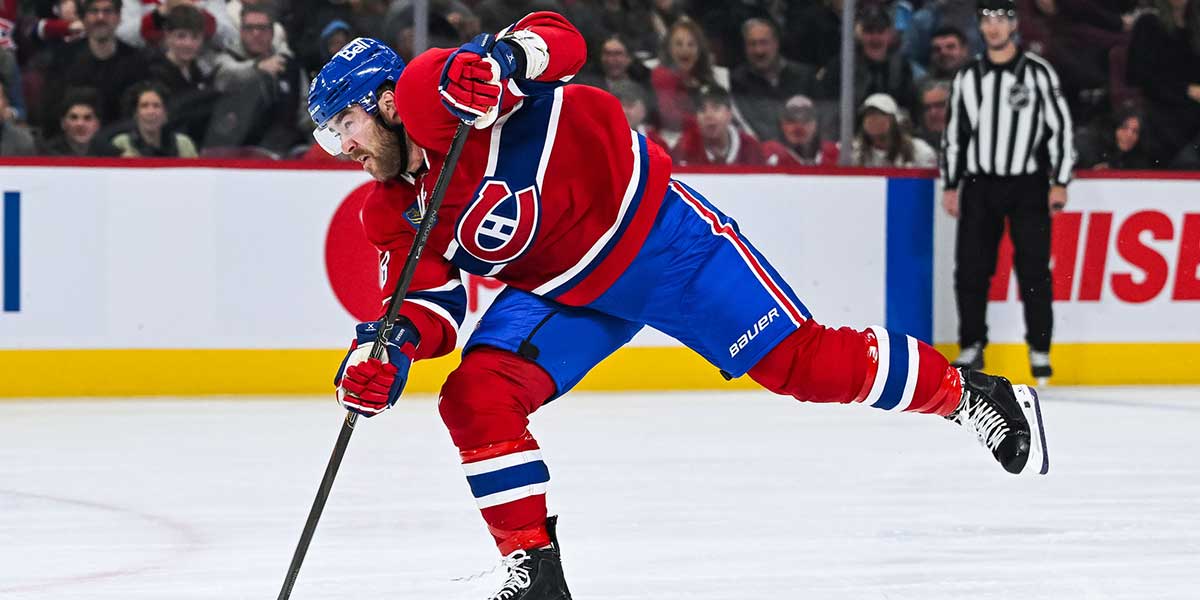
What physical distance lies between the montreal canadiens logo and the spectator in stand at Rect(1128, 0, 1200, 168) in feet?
15.7

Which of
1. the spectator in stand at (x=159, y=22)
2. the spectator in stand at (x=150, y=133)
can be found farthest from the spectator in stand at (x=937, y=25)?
the spectator in stand at (x=150, y=133)

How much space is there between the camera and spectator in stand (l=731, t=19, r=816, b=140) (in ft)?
21.4

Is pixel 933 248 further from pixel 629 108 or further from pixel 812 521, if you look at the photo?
pixel 812 521

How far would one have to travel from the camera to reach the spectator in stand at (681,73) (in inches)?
255

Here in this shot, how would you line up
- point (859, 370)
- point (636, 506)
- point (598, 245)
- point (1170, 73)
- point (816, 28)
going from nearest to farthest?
point (598, 245)
point (859, 370)
point (636, 506)
point (816, 28)
point (1170, 73)

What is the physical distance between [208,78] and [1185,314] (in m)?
3.79

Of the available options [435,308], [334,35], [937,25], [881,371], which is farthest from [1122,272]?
[435,308]

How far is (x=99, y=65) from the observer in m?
6.04

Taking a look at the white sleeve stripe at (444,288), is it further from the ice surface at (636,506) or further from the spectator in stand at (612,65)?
the spectator in stand at (612,65)

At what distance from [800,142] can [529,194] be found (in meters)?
4.00

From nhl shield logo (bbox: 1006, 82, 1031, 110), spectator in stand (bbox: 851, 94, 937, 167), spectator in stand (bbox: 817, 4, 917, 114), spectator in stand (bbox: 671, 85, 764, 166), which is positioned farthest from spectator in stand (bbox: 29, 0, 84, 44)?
nhl shield logo (bbox: 1006, 82, 1031, 110)

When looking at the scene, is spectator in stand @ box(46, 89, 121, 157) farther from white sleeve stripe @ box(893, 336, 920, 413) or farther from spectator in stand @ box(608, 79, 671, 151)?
white sleeve stripe @ box(893, 336, 920, 413)

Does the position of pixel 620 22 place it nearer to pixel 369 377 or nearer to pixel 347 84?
→ pixel 347 84

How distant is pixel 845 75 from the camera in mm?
6586
